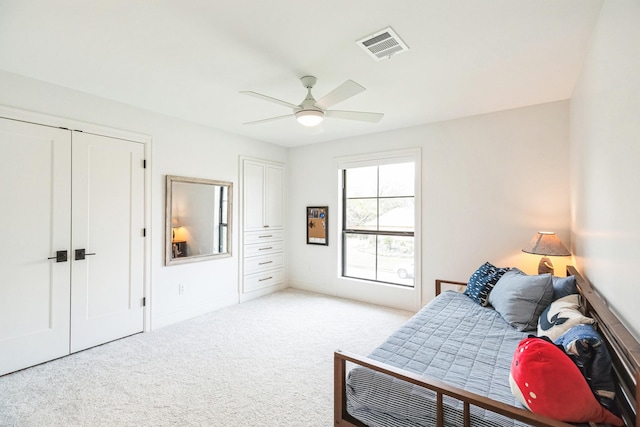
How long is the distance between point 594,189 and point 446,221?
184cm

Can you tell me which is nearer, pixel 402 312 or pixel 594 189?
pixel 594 189

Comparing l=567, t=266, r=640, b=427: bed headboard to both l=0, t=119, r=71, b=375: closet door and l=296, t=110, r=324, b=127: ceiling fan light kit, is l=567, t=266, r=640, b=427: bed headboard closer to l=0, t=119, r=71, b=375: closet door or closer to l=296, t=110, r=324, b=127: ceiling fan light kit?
l=296, t=110, r=324, b=127: ceiling fan light kit

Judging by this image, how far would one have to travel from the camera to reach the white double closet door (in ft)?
8.31

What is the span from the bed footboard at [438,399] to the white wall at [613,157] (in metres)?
0.65

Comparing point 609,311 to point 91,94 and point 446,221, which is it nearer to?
point 446,221

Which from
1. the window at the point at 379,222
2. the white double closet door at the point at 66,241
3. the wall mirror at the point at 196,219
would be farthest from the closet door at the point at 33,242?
the window at the point at 379,222

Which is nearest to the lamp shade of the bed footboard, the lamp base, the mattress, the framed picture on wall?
the lamp base

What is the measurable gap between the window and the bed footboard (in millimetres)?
2900

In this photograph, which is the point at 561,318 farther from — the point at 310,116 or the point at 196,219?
the point at 196,219

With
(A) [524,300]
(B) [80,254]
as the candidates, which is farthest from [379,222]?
(B) [80,254]

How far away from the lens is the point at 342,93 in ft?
7.14

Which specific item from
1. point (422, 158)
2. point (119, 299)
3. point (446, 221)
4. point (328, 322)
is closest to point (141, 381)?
point (119, 299)

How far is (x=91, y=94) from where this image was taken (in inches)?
117

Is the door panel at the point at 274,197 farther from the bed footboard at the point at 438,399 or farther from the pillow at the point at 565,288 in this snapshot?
the pillow at the point at 565,288
